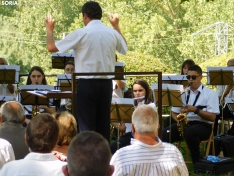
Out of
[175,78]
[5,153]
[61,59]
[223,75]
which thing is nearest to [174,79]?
[175,78]

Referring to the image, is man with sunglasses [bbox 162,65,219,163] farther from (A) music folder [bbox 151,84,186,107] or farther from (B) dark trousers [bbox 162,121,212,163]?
(A) music folder [bbox 151,84,186,107]

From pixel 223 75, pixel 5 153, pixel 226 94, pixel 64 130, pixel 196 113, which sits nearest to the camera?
pixel 64 130

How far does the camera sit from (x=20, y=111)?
5.34 meters

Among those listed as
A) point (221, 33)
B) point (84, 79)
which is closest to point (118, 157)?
point (84, 79)

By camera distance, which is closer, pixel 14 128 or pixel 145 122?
pixel 145 122

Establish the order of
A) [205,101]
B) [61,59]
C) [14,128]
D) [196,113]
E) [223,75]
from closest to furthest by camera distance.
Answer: [14,128], [196,113], [205,101], [61,59], [223,75]

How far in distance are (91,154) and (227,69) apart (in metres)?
6.95

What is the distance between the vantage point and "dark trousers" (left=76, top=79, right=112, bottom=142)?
623cm

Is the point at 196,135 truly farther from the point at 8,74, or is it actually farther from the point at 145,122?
the point at 145,122

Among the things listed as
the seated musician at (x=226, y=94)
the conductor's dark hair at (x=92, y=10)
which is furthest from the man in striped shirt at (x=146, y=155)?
the seated musician at (x=226, y=94)

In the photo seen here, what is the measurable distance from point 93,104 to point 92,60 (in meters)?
0.45

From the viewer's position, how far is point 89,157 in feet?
8.77

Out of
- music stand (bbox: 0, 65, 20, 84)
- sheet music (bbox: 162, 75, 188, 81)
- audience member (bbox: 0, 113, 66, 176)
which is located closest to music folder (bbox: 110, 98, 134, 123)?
sheet music (bbox: 162, 75, 188, 81)

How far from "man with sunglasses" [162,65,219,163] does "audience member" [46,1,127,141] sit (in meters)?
1.95
